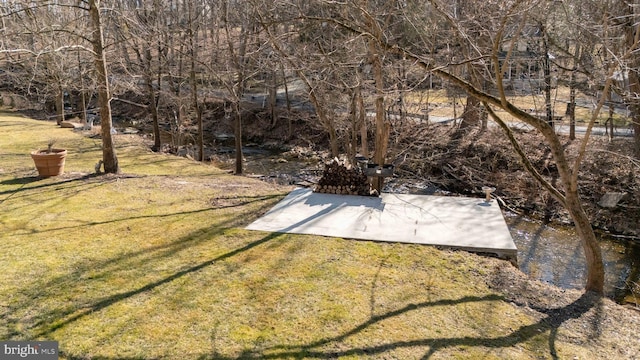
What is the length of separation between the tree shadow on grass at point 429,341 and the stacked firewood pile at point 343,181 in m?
3.99

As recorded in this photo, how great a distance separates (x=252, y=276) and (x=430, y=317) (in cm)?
209

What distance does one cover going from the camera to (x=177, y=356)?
12.5ft

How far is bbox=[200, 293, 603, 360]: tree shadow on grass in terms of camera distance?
3873 millimetres

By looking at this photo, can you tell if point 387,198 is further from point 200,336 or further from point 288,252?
point 200,336

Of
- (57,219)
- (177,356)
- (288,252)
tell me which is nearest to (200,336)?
(177,356)

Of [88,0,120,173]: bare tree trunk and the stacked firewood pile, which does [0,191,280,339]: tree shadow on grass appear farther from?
[88,0,120,173]: bare tree trunk

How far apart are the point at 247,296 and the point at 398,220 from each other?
3.23 m

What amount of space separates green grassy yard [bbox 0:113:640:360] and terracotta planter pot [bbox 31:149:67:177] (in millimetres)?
1867

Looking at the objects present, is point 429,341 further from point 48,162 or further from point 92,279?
point 48,162

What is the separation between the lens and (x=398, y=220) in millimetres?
7230

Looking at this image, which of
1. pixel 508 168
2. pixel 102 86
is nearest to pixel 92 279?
pixel 102 86

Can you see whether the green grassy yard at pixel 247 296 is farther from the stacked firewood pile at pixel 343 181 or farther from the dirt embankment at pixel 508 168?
the dirt embankment at pixel 508 168

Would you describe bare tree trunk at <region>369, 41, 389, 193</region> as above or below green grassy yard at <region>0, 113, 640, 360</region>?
above

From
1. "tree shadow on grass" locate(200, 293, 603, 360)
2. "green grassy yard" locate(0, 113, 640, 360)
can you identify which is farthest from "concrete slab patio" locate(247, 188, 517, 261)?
"tree shadow on grass" locate(200, 293, 603, 360)
